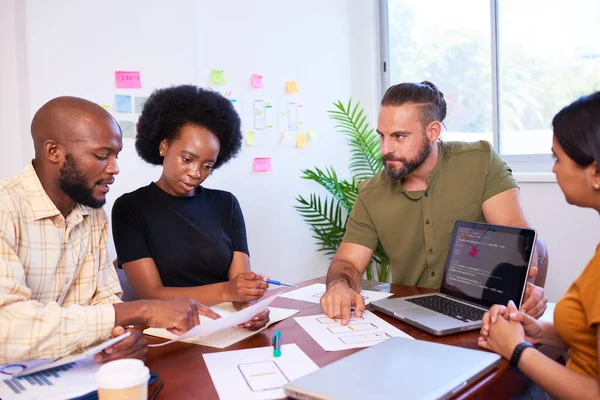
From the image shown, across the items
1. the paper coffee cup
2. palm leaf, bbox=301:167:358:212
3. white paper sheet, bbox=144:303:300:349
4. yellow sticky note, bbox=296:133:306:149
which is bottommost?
white paper sheet, bbox=144:303:300:349

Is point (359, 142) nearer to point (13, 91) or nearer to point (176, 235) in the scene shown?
point (176, 235)

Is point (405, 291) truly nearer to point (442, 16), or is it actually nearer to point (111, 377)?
point (111, 377)

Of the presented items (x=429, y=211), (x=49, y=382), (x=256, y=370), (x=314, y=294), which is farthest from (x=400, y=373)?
(x=429, y=211)

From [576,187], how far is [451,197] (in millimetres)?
829

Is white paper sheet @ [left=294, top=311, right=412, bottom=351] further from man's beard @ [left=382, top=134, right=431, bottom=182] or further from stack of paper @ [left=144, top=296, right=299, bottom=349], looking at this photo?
man's beard @ [left=382, top=134, right=431, bottom=182]

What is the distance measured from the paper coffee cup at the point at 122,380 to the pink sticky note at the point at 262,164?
2514 millimetres

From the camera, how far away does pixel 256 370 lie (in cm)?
103

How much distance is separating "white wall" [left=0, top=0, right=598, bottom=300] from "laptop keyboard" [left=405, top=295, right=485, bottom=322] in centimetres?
167

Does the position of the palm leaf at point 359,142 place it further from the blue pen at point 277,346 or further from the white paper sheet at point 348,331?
the blue pen at point 277,346

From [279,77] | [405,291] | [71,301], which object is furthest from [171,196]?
[279,77]

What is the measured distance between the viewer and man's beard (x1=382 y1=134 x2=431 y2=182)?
1.95 m

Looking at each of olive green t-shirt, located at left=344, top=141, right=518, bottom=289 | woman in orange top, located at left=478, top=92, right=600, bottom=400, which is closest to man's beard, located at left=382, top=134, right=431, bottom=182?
olive green t-shirt, located at left=344, top=141, right=518, bottom=289

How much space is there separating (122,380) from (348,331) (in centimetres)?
64

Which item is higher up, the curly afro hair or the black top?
the curly afro hair
